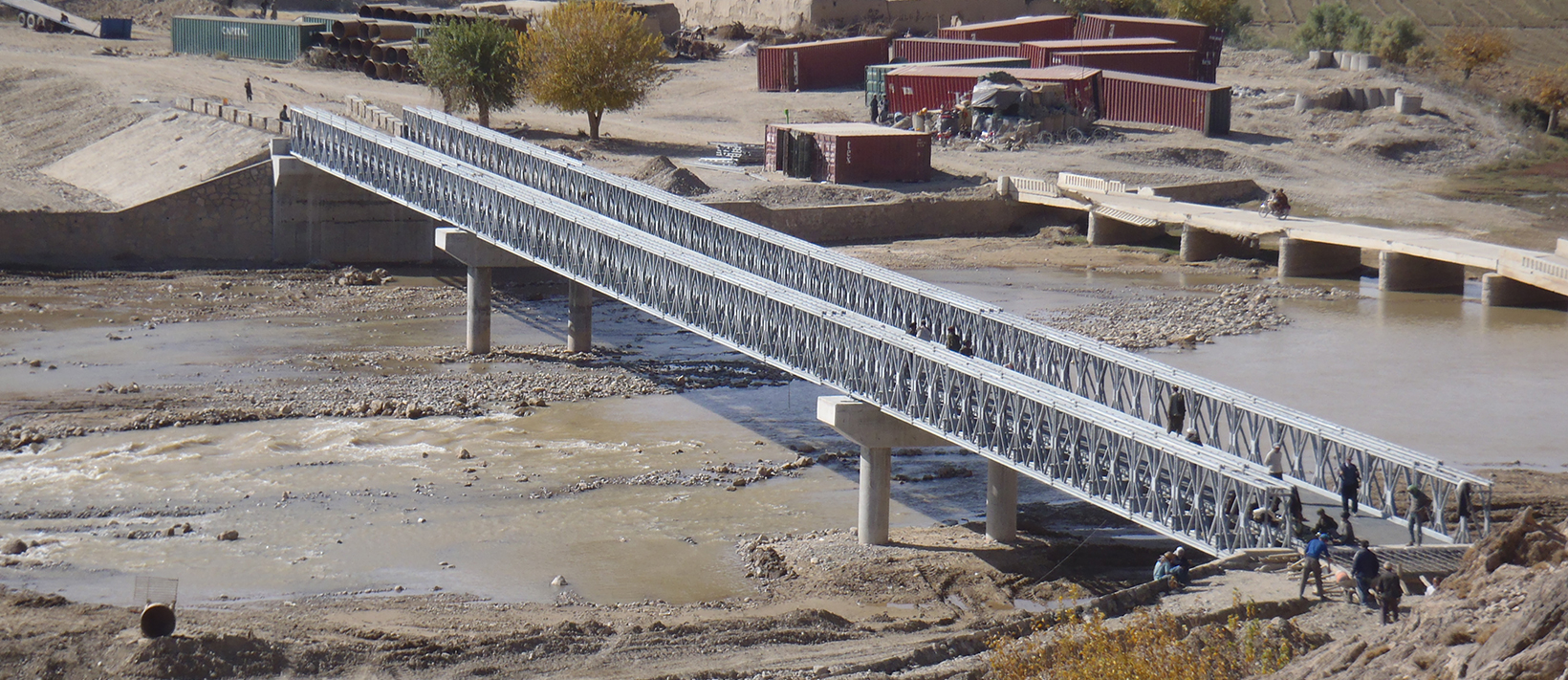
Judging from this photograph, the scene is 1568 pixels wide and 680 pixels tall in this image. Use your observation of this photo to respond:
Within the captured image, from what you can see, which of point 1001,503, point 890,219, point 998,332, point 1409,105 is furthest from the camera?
point 1409,105

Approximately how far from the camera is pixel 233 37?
7156cm

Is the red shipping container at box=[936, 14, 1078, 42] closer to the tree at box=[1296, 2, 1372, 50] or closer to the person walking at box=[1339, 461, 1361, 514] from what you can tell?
the tree at box=[1296, 2, 1372, 50]

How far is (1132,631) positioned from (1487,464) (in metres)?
14.0

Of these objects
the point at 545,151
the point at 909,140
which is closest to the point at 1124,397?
the point at 545,151

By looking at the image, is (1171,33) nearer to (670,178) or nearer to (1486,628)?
(670,178)

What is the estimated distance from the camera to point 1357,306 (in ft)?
134

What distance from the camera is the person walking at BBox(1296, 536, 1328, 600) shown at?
15898 millimetres

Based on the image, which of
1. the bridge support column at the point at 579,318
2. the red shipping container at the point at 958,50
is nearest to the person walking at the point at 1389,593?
the bridge support column at the point at 579,318

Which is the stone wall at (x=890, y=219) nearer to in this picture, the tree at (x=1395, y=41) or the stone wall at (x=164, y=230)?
the stone wall at (x=164, y=230)

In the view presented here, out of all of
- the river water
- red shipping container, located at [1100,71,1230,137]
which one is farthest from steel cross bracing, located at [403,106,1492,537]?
red shipping container, located at [1100,71,1230,137]

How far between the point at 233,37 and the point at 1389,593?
67184 millimetres

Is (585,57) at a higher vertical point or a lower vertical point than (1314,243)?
higher

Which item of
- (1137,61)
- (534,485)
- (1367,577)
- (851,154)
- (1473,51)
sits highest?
(1473,51)


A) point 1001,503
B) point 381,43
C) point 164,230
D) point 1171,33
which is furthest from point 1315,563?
point 1171,33
